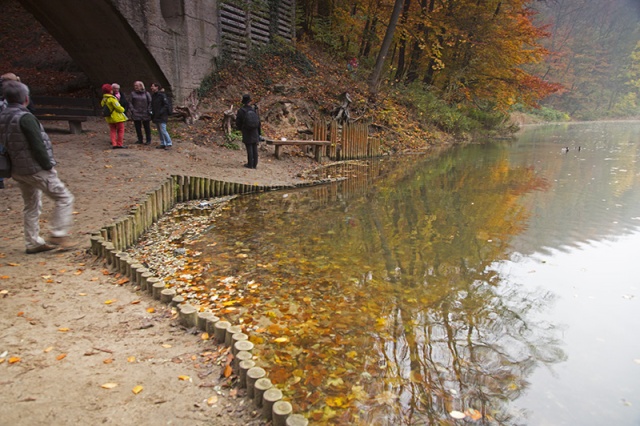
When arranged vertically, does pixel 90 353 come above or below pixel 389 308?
above

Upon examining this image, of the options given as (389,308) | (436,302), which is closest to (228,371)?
(389,308)

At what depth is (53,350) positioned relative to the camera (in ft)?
10.4

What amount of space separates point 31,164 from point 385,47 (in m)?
17.7

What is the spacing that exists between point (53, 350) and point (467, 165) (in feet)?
46.1

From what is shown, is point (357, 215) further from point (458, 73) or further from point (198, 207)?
point (458, 73)

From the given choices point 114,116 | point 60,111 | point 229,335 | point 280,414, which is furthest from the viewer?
point 60,111

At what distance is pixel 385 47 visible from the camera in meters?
19.2

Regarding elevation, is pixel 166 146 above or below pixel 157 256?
above

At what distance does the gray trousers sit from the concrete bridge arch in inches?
357

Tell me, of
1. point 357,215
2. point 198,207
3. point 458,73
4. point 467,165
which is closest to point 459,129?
point 458,73

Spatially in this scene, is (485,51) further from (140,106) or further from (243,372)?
(243,372)

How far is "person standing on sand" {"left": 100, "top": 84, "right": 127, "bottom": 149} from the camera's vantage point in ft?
Answer: 32.3

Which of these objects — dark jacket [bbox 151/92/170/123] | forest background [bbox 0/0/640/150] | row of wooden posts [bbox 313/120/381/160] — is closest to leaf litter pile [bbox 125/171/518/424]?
dark jacket [bbox 151/92/170/123]

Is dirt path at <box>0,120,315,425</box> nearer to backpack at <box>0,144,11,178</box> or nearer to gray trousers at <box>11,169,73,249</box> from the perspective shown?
gray trousers at <box>11,169,73,249</box>
